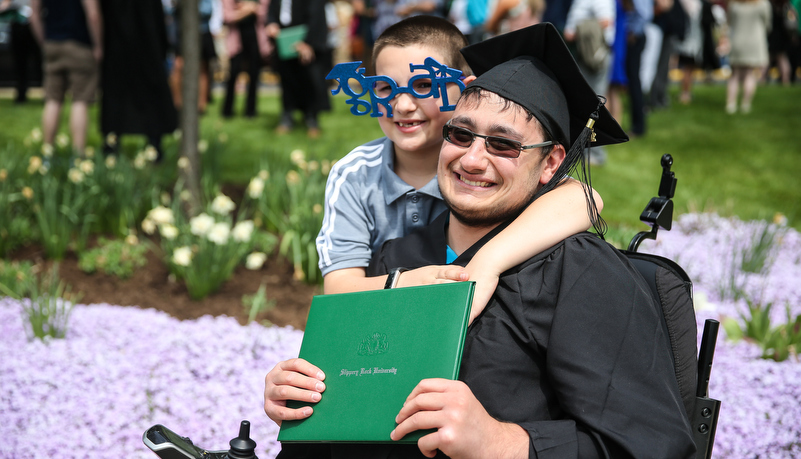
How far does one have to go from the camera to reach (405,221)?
2.22 meters

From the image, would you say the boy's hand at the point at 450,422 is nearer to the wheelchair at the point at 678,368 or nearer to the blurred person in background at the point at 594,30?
the wheelchair at the point at 678,368

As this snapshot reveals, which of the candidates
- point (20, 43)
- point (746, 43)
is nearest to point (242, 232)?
point (746, 43)

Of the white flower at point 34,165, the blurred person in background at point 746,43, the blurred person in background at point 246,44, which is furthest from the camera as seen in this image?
the blurred person in background at point 746,43

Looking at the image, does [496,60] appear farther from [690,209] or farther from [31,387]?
[690,209]

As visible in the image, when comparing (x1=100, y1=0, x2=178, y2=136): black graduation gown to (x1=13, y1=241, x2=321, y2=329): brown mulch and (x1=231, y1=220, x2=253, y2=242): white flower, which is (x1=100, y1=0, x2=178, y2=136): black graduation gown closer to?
(x1=13, y1=241, x2=321, y2=329): brown mulch

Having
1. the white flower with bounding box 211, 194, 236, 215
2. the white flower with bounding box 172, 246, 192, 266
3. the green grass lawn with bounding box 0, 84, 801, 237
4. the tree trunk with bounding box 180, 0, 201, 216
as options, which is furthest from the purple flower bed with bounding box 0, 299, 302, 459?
the green grass lawn with bounding box 0, 84, 801, 237

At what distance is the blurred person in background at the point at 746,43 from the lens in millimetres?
9719

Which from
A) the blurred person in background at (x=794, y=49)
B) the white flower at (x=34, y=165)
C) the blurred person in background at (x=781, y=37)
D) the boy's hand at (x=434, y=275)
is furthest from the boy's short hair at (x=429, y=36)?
the blurred person in background at (x=794, y=49)

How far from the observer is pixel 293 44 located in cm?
721

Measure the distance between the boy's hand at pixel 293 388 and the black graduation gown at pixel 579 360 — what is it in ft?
0.59

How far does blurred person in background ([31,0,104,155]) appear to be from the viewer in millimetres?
5656

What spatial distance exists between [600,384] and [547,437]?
6.2 inches

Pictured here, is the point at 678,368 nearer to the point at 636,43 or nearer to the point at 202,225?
the point at 202,225

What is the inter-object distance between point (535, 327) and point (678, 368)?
1.23ft
